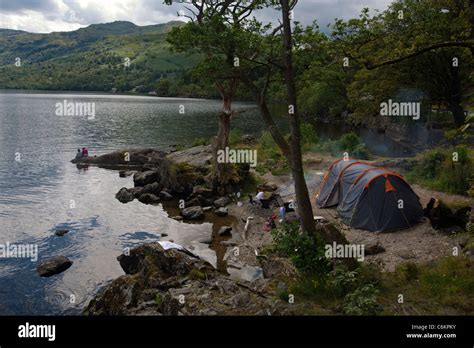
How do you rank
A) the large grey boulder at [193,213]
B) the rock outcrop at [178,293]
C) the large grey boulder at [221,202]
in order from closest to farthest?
the rock outcrop at [178,293] → the large grey boulder at [193,213] → the large grey boulder at [221,202]

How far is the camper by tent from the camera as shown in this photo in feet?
69.4

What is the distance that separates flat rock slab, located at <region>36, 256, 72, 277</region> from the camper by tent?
615 inches

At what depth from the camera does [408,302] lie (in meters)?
11.3

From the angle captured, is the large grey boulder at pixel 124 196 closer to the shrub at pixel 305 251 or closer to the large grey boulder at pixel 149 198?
the large grey boulder at pixel 149 198

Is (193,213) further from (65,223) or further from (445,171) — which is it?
(445,171)

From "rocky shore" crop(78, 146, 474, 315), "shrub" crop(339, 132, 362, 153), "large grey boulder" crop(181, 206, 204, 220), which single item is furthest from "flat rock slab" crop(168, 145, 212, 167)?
"shrub" crop(339, 132, 362, 153)

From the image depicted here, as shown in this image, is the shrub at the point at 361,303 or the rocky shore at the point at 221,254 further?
the rocky shore at the point at 221,254

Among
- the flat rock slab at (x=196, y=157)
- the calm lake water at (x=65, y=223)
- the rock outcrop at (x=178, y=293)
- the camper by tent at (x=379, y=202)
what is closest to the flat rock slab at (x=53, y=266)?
the calm lake water at (x=65, y=223)

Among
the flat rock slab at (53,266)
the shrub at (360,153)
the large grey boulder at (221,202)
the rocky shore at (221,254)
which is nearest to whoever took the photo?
the rocky shore at (221,254)

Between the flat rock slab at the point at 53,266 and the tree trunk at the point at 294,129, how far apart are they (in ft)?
43.0

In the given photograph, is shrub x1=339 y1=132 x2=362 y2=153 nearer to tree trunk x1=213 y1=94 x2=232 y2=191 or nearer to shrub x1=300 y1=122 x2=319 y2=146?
tree trunk x1=213 y1=94 x2=232 y2=191

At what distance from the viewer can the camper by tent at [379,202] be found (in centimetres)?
2117

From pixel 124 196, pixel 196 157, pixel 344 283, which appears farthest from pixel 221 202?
pixel 344 283

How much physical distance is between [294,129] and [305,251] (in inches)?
171
